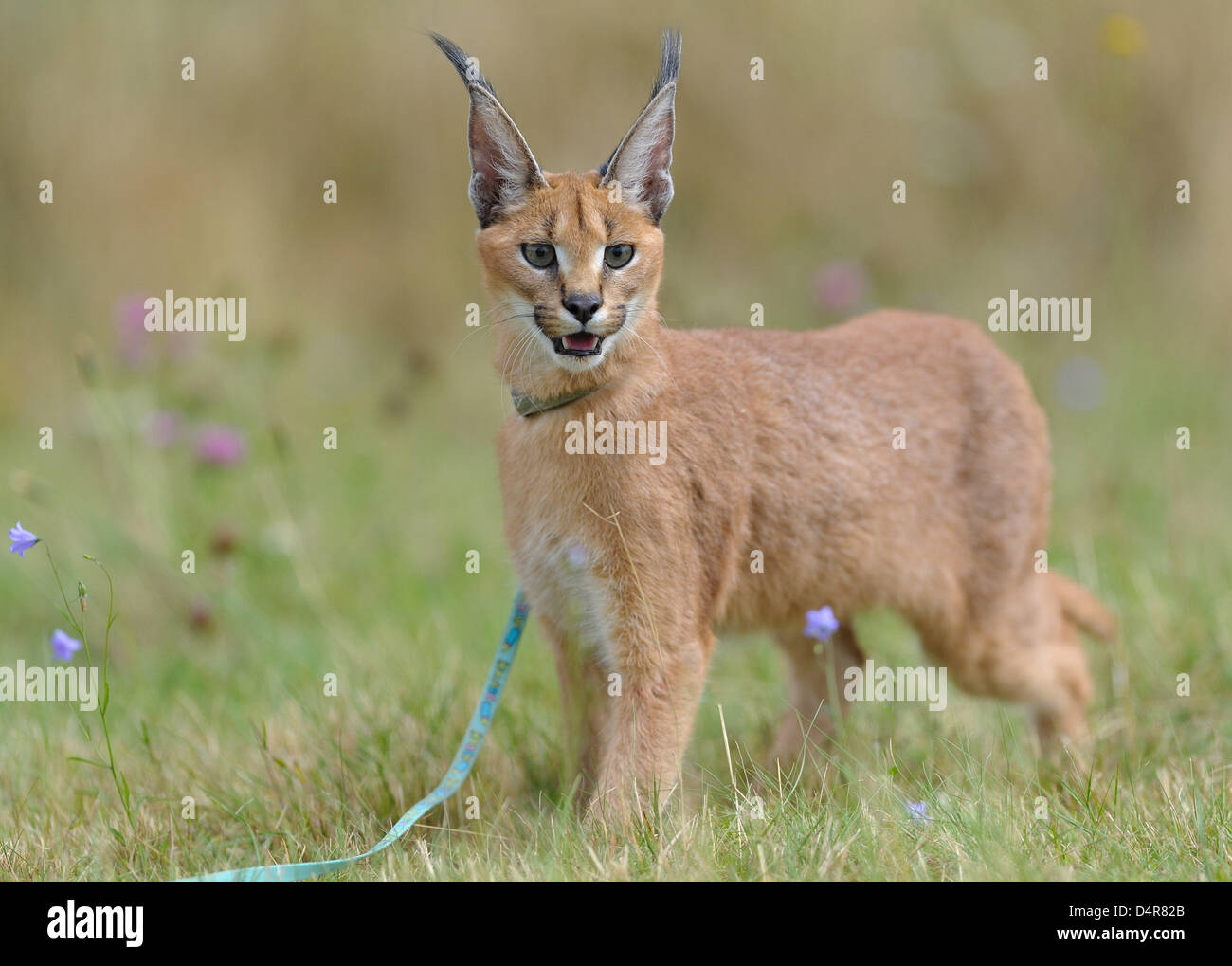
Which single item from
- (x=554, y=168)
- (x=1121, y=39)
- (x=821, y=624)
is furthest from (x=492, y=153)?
(x=554, y=168)

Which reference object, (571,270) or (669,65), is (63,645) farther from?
(669,65)

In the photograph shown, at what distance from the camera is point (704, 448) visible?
3.78m

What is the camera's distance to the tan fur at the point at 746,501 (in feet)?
11.6

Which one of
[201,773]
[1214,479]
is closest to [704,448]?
[201,773]

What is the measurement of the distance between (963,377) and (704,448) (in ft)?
3.81

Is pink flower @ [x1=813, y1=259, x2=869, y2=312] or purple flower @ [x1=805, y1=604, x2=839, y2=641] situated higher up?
pink flower @ [x1=813, y1=259, x2=869, y2=312]

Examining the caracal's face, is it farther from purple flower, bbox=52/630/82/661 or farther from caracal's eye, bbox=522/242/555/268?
purple flower, bbox=52/630/82/661

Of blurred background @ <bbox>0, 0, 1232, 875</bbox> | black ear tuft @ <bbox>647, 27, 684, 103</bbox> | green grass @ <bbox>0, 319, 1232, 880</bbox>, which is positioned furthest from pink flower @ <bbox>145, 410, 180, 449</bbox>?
black ear tuft @ <bbox>647, 27, 684, 103</bbox>

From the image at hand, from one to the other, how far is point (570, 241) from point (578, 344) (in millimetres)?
269

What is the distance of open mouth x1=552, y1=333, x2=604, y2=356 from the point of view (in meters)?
3.35

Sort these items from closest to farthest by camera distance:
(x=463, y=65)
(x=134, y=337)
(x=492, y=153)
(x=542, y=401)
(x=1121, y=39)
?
(x=463, y=65) → (x=492, y=153) → (x=542, y=401) → (x=1121, y=39) → (x=134, y=337)

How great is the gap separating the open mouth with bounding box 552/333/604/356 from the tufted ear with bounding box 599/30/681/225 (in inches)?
17.5

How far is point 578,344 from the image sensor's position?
3355 mm

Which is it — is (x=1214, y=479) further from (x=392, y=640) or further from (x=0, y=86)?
(x=0, y=86)
